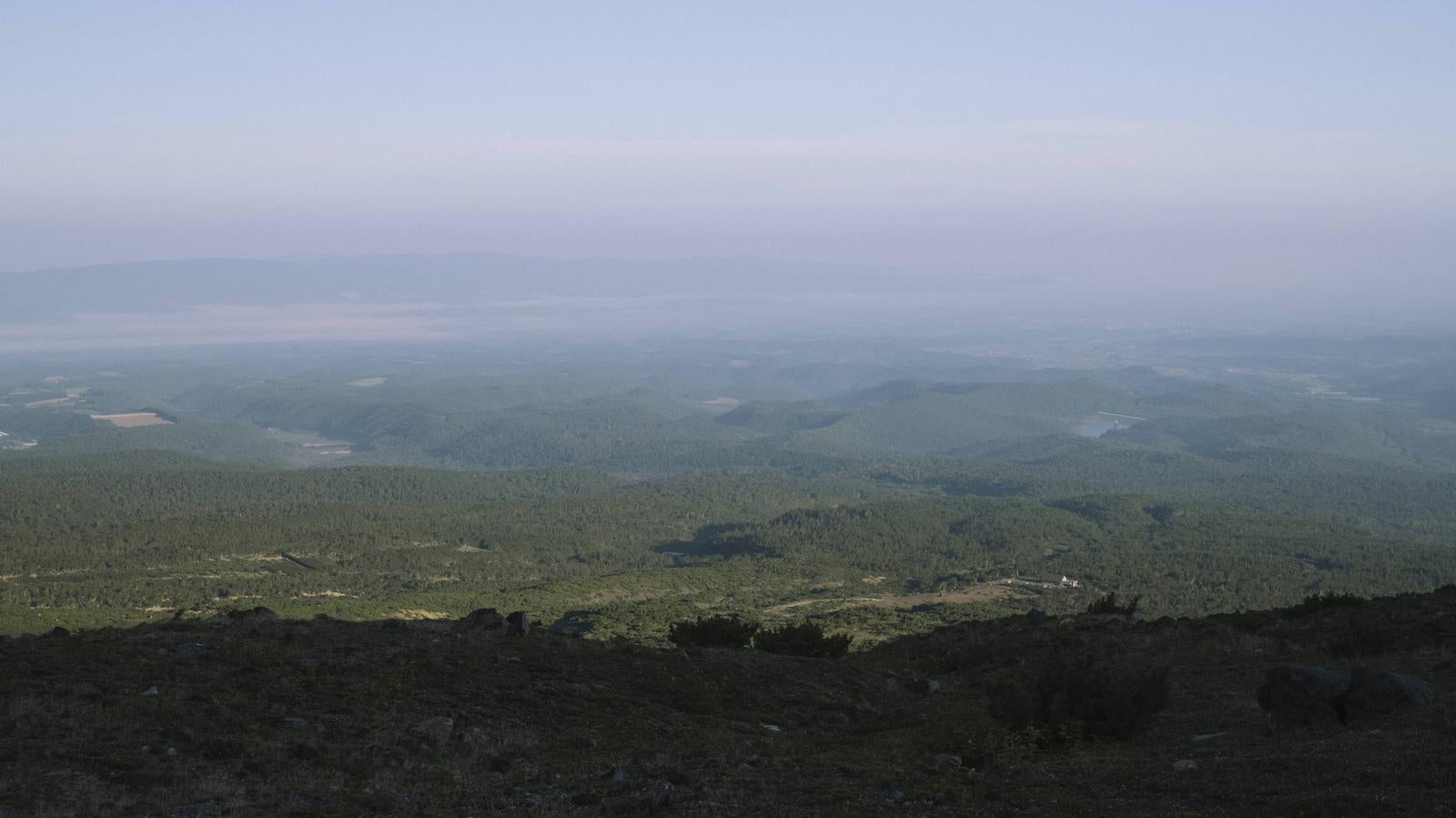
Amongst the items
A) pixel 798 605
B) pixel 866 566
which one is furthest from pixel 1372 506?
pixel 798 605

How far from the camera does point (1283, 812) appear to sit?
890 cm

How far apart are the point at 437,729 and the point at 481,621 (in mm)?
7877

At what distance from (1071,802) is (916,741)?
4.81 meters

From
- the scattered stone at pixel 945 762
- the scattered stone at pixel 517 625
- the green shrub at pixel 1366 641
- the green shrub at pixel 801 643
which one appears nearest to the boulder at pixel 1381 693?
the scattered stone at pixel 945 762

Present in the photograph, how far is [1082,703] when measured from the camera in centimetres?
1385

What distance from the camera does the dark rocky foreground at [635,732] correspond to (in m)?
10.1

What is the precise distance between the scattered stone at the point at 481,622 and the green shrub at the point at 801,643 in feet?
23.1

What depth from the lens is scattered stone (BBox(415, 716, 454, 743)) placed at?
13.2 meters

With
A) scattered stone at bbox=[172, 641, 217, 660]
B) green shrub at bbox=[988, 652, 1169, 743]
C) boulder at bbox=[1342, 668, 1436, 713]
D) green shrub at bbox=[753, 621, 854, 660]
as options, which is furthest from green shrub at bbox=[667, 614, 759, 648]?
boulder at bbox=[1342, 668, 1436, 713]

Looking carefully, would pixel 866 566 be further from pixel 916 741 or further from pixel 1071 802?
pixel 1071 802

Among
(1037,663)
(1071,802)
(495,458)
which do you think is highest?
(1071,802)

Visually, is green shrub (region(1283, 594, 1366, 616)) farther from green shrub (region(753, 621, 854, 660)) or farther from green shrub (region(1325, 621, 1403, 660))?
green shrub (region(753, 621, 854, 660))

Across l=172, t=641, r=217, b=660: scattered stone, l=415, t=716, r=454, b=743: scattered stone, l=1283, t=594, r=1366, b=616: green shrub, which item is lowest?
l=1283, t=594, r=1366, b=616: green shrub

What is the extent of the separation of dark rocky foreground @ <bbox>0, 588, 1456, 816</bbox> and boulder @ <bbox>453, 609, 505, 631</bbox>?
162 millimetres
